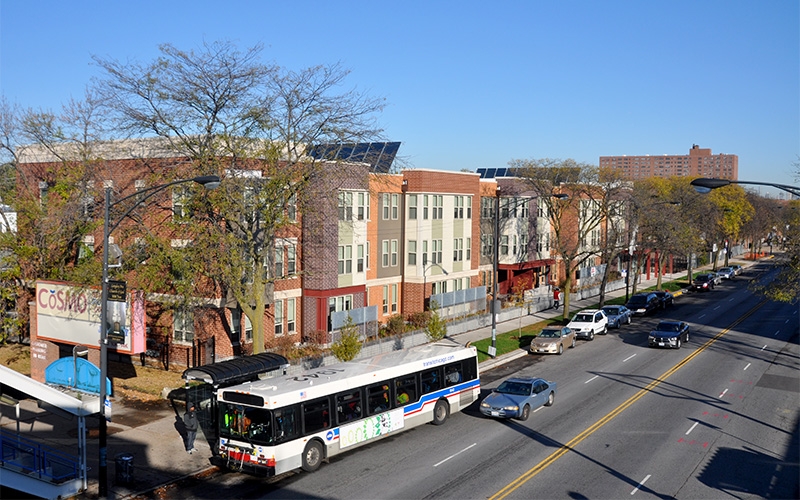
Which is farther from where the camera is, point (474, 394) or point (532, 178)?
point (532, 178)

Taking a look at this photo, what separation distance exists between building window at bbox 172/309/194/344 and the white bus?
11.2 m

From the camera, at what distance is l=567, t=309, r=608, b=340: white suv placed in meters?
42.9

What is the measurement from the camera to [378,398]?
22.2 meters

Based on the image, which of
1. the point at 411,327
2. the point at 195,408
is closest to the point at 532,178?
the point at 411,327

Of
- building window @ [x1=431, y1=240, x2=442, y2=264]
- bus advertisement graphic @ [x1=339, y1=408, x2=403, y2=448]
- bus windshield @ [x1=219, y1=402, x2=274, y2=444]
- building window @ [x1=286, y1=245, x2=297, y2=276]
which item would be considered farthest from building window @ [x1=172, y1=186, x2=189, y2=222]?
building window @ [x1=431, y1=240, x2=442, y2=264]

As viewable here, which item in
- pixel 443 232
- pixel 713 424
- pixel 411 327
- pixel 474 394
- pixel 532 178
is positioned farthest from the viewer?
pixel 532 178

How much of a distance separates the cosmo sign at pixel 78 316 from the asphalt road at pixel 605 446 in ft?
25.0

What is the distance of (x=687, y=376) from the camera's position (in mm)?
32531

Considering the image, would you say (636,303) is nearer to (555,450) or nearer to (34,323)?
(555,450)

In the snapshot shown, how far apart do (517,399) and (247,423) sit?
10186mm

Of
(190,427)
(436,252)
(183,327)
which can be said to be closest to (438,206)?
(436,252)

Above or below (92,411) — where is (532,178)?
above

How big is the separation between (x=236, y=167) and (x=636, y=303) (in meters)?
36.9

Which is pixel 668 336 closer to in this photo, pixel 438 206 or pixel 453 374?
pixel 438 206
